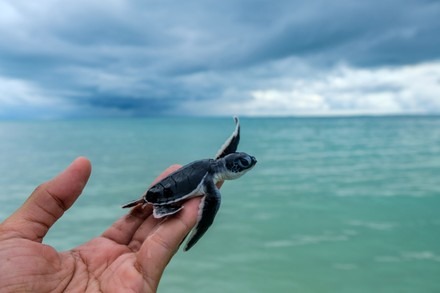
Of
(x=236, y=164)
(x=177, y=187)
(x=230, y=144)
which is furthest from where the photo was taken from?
(x=230, y=144)

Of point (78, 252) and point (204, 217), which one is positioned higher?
point (204, 217)

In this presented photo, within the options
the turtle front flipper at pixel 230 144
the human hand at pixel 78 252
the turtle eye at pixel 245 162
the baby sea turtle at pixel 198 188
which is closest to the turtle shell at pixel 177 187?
the baby sea turtle at pixel 198 188

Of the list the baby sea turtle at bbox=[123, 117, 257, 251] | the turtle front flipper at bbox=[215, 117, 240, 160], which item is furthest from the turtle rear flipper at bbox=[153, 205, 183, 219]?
the turtle front flipper at bbox=[215, 117, 240, 160]

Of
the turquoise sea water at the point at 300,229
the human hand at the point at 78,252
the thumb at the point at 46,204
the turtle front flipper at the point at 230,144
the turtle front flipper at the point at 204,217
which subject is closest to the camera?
the human hand at the point at 78,252

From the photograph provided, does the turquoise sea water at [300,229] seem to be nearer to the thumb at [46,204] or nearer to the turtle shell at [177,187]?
the turtle shell at [177,187]

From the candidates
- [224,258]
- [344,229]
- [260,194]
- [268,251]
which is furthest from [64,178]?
[260,194]

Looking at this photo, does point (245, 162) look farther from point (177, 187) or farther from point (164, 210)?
point (164, 210)

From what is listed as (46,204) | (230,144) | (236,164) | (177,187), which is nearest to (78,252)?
(46,204)
